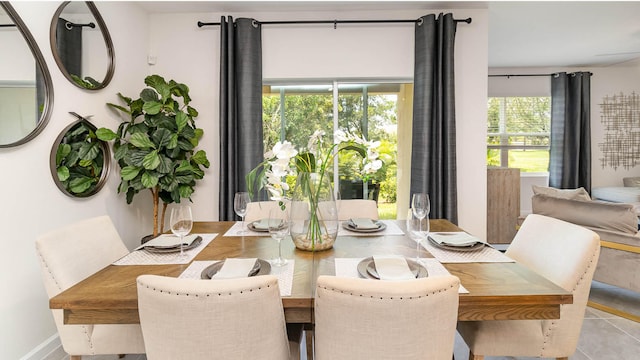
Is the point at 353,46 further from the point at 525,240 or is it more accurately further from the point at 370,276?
the point at 370,276

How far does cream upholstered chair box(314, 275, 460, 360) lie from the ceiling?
2.96 metres

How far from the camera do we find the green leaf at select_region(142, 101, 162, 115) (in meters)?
2.77

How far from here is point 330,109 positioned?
3.55 metres

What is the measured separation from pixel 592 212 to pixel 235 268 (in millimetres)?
2666

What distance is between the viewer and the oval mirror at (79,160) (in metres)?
2.26

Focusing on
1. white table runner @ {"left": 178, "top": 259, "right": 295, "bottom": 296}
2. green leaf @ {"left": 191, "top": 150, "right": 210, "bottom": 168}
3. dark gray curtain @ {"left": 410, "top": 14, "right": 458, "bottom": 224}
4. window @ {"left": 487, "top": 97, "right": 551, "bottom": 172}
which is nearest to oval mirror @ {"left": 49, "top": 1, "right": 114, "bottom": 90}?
green leaf @ {"left": 191, "top": 150, "right": 210, "bottom": 168}

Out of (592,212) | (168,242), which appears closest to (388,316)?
(168,242)

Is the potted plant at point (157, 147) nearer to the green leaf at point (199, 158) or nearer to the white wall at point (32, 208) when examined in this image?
the green leaf at point (199, 158)

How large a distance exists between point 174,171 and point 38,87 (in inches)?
42.3

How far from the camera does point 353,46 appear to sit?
339 centimetres

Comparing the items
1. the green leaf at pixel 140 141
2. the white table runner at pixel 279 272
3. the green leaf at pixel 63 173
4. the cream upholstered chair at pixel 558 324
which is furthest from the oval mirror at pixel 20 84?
the cream upholstered chair at pixel 558 324

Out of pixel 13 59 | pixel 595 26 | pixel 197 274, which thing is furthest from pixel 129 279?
pixel 595 26

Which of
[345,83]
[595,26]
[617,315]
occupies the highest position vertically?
[595,26]

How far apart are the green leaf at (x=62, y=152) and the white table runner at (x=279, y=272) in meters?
1.49
